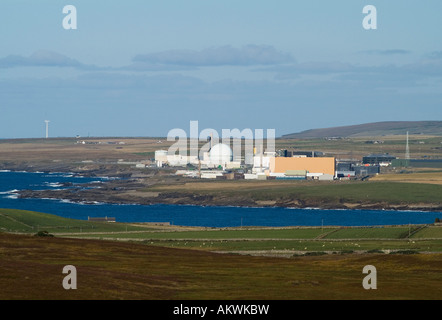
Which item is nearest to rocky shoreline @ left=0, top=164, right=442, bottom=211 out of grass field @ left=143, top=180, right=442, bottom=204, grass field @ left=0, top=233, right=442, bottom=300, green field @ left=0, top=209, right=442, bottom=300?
grass field @ left=143, top=180, right=442, bottom=204

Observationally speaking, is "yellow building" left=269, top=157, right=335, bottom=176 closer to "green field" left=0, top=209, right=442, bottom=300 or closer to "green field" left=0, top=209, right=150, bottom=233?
"green field" left=0, top=209, right=150, bottom=233

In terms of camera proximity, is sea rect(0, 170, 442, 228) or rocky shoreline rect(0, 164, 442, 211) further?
rocky shoreline rect(0, 164, 442, 211)

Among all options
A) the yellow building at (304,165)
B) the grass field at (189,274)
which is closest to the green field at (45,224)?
the grass field at (189,274)

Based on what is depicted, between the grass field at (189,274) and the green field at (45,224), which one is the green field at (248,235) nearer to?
the green field at (45,224)

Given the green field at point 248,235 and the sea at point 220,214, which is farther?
the sea at point 220,214

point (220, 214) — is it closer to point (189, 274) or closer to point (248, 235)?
point (248, 235)
